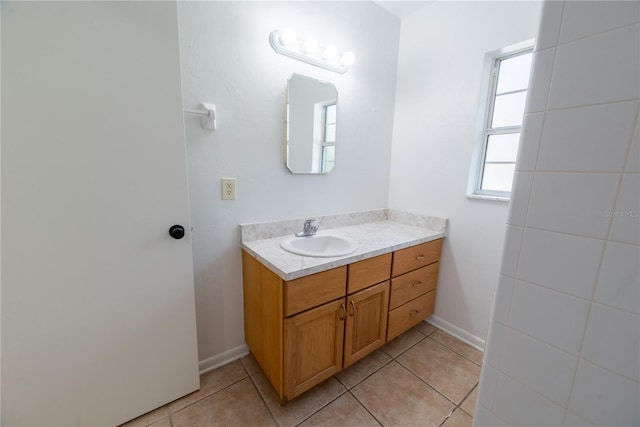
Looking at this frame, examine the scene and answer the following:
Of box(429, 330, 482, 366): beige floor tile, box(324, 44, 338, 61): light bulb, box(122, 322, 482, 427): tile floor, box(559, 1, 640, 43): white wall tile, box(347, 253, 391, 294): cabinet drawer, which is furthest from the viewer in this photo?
box(429, 330, 482, 366): beige floor tile

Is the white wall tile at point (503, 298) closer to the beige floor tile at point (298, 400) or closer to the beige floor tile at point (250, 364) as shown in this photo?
the beige floor tile at point (298, 400)

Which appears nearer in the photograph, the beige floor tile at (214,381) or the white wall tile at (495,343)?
the white wall tile at (495,343)

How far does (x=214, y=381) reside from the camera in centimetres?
148

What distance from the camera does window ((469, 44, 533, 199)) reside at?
1586 mm

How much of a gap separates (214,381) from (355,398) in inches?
32.1

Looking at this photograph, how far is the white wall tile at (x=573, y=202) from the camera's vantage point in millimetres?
498

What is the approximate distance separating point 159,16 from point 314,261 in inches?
48.9

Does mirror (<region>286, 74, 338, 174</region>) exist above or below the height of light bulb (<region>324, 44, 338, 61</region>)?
below

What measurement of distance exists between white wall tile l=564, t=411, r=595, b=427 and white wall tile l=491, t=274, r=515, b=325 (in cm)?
21

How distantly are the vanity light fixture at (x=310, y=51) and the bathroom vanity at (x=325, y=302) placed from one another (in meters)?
1.12

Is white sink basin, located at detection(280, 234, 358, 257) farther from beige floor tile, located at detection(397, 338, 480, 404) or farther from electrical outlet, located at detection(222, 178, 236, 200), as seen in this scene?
beige floor tile, located at detection(397, 338, 480, 404)

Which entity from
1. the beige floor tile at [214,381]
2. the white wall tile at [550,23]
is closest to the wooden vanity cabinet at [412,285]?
the beige floor tile at [214,381]

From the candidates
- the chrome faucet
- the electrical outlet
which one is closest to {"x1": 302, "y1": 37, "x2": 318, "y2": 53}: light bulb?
the electrical outlet

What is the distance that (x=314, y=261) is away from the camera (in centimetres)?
126
